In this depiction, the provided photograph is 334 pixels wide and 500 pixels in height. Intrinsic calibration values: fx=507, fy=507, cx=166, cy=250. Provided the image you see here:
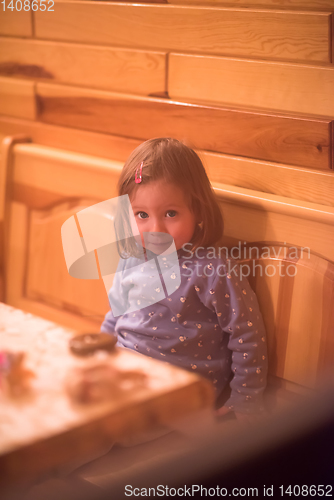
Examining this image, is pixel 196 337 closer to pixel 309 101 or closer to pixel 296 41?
pixel 309 101

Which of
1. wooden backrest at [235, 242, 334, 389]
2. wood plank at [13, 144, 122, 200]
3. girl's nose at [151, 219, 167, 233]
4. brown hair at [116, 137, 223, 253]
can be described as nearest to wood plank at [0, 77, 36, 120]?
wood plank at [13, 144, 122, 200]

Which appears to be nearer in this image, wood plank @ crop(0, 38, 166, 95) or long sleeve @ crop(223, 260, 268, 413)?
long sleeve @ crop(223, 260, 268, 413)

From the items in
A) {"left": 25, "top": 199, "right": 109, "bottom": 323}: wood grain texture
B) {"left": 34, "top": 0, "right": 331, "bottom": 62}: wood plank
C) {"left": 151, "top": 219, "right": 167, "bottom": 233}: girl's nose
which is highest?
{"left": 34, "top": 0, "right": 331, "bottom": 62}: wood plank

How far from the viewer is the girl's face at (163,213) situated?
103 centimetres

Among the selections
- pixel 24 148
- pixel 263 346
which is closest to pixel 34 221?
pixel 24 148

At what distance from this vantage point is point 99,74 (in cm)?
144

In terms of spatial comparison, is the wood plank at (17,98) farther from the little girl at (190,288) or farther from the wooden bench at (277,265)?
the little girl at (190,288)

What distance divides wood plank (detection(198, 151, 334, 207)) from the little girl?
0.13 metres

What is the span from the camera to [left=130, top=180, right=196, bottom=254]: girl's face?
3.37 feet

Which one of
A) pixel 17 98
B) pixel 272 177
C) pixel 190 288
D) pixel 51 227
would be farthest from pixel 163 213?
pixel 17 98

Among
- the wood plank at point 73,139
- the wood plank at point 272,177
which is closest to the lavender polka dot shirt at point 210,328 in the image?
the wood plank at point 272,177

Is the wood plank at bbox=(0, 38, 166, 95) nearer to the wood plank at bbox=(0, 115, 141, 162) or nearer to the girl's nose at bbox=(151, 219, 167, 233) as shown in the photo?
the wood plank at bbox=(0, 115, 141, 162)

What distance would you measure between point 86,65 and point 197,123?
437 millimetres

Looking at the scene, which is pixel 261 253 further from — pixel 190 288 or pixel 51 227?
pixel 51 227
